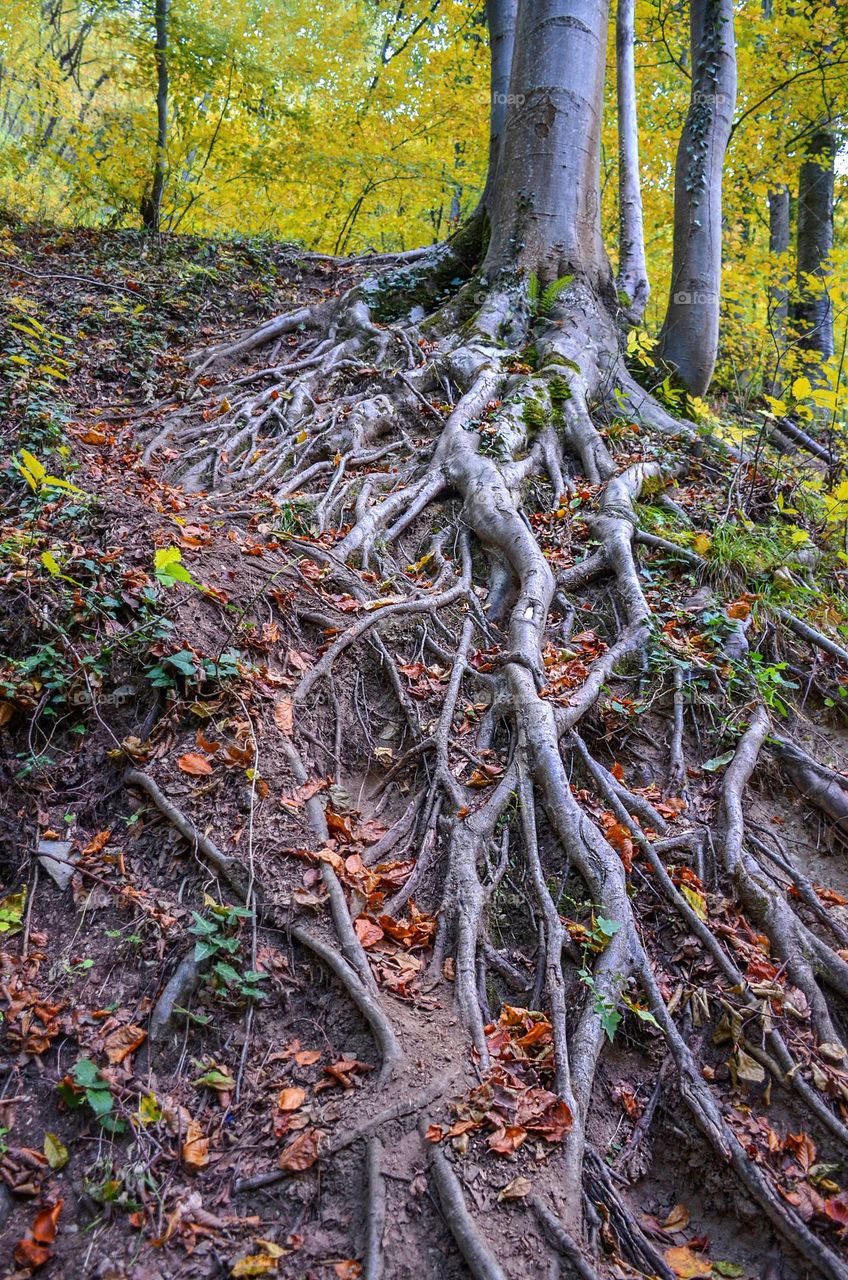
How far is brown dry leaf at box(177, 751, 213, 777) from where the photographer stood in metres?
2.78

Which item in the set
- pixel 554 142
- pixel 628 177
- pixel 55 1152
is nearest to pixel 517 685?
pixel 55 1152

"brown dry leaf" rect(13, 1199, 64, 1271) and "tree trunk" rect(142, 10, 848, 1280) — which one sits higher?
"tree trunk" rect(142, 10, 848, 1280)

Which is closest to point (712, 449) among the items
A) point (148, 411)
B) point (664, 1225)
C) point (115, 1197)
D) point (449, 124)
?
point (148, 411)

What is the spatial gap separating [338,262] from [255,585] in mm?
7566

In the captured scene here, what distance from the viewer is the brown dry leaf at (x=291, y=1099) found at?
2.02 meters

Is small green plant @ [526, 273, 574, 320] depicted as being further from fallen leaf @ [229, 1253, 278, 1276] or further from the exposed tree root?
fallen leaf @ [229, 1253, 278, 1276]

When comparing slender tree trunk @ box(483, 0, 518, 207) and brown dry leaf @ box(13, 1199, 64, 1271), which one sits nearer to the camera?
brown dry leaf @ box(13, 1199, 64, 1271)

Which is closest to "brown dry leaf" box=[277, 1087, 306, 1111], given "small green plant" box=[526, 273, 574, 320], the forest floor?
the forest floor

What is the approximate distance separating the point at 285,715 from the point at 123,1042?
4.37ft

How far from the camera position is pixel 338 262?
9.39 metres

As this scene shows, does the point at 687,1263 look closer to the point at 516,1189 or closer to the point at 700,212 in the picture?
the point at 516,1189

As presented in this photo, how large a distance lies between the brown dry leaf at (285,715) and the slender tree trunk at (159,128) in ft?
29.8

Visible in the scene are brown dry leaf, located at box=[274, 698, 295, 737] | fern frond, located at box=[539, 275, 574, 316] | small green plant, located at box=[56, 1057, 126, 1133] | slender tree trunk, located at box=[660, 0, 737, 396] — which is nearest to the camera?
small green plant, located at box=[56, 1057, 126, 1133]

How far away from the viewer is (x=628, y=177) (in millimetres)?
7957
